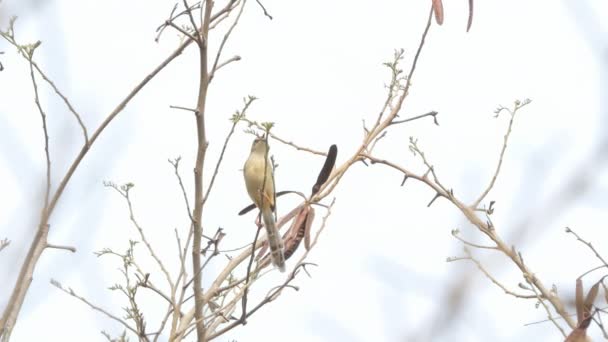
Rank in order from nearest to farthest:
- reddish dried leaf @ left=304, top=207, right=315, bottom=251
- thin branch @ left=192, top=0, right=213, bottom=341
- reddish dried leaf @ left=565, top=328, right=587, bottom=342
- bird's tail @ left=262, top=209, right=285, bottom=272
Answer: reddish dried leaf @ left=565, top=328, right=587, bottom=342, thin branch @ left=192, top=0, right=213, bottom=341, reddish dried leaf @ left=304, top=207, right=315, bottom=251, bird's tail @ left=262, top=209, right=285, bottom=272

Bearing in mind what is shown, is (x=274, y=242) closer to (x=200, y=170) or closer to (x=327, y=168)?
(x=327, y=168)

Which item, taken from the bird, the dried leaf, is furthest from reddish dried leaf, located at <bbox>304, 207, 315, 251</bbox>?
the bird

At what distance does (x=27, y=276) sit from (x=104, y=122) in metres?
0.51

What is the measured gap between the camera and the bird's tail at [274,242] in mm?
3546

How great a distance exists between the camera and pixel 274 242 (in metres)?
3.69

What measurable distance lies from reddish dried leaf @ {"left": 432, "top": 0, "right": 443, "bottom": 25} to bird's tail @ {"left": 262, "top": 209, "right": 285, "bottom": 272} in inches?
48.8

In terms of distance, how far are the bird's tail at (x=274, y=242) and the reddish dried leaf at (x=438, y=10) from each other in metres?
1.24

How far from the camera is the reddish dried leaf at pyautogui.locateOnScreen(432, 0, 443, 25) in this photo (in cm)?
255

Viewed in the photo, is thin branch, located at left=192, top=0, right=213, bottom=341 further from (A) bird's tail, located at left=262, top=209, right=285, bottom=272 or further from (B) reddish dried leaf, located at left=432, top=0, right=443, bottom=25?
(B) reddish dried leaf, located at left=432, top=0, right=443, bottom=25

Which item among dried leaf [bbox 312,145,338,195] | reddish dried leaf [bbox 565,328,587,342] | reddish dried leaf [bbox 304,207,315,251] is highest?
dried leaf [bbox 312,145,338,195]

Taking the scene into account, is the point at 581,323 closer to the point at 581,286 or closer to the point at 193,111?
the point at 581,286

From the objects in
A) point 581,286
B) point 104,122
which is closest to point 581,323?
point 581,286

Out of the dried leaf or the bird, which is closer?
the dried leaf

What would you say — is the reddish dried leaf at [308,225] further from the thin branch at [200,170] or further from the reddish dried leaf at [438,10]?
the reddish dried leaf at [438,10]
